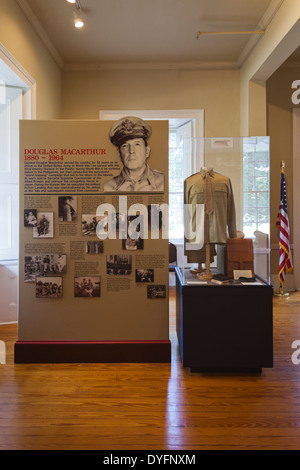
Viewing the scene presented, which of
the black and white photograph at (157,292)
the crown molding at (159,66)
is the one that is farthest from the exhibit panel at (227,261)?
the crown molding at (159,66)

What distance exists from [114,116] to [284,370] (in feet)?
15.5

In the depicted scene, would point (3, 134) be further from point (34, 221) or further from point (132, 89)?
point (132, 89)

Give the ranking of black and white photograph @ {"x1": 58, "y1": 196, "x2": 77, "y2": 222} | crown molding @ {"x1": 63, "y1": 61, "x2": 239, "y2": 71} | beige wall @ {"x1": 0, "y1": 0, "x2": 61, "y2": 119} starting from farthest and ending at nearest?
crown molding @ {"x1": 63, "y1": 61, "x2": 239, "y2": 71}, beige wall @ {"x1": 0, "y1": 0, "x2": 61, "y2": 119}, black and white photograph @ {"x1": 58, "y1": 196, "x2": 77, "y2": 222}

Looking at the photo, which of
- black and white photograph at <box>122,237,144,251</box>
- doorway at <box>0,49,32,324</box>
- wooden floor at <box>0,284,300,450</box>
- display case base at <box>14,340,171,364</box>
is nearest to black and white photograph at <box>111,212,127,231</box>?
black and white photograph at <box>122,237,144,251</box>

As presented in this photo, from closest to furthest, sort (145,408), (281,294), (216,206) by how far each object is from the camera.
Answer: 1. (145,408)
2. (216,206)
3. (281,294)

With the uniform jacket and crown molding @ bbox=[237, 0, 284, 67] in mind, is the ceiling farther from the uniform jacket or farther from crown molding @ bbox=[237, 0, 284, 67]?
the uniform jacket

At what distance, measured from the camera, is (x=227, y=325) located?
2.79 m

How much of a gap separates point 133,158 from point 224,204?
2.97ft

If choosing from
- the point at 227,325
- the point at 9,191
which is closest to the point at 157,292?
the point at 227,325

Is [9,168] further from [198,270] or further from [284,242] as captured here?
[284,242]

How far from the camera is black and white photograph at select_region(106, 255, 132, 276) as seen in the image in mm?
3062

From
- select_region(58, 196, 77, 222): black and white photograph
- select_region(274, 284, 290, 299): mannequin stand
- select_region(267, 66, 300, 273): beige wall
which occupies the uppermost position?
select_region(267, 66, 300, 273): beige wall

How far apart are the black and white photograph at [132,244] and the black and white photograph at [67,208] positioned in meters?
0.51
